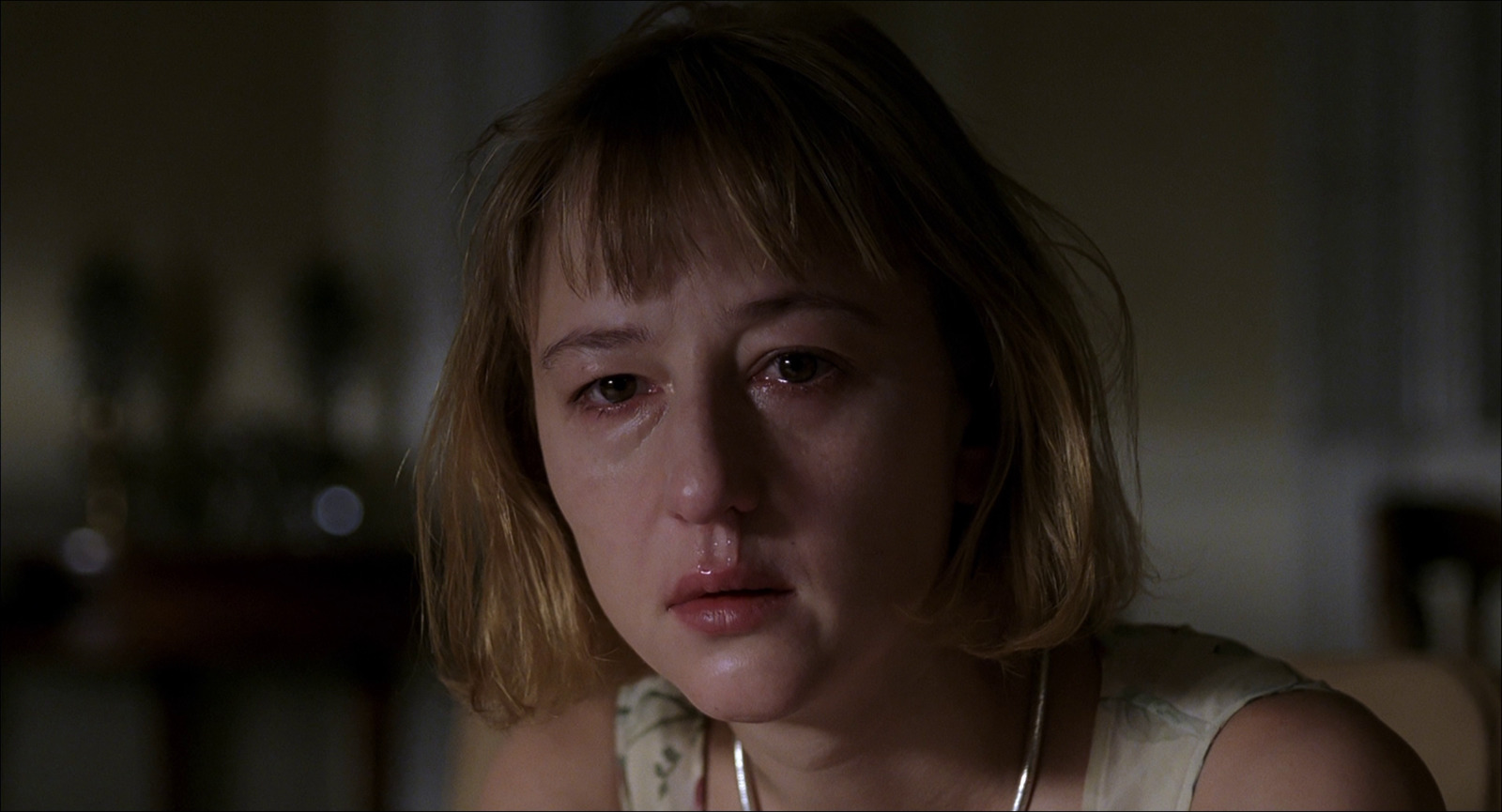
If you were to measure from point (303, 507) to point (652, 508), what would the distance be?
6.13 ft

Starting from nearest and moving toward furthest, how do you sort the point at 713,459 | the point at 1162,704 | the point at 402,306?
the point at 713,459 → the point at 1162,704 → the point at 402,306

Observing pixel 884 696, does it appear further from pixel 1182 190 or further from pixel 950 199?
pixel 1182 190

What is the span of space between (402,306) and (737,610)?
2059 mm

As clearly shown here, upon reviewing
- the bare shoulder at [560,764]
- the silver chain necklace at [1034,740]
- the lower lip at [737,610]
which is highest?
the lower lip at [737,610]

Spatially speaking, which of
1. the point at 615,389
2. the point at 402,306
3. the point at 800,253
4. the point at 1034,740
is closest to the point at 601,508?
the point at 615,389

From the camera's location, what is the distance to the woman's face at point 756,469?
0.73 metres

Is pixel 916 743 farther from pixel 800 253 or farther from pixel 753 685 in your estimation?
pixel 800 253

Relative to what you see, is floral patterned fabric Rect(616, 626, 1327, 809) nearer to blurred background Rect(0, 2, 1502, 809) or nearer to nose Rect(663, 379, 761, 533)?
nose Rect(663, 379, 761, 533)

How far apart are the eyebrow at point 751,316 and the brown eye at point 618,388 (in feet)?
0.08

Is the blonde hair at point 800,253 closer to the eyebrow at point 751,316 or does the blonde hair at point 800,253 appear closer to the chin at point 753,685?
the eyebrow at point 751,316

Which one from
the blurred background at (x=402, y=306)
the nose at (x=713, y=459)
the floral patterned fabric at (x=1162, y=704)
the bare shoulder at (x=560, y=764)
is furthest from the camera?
the blurred background at (x=402, y=306)

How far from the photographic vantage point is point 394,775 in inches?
95.2

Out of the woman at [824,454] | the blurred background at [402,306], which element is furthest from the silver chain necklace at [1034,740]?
the blurred background at [402,306]

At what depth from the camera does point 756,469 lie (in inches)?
29.0
